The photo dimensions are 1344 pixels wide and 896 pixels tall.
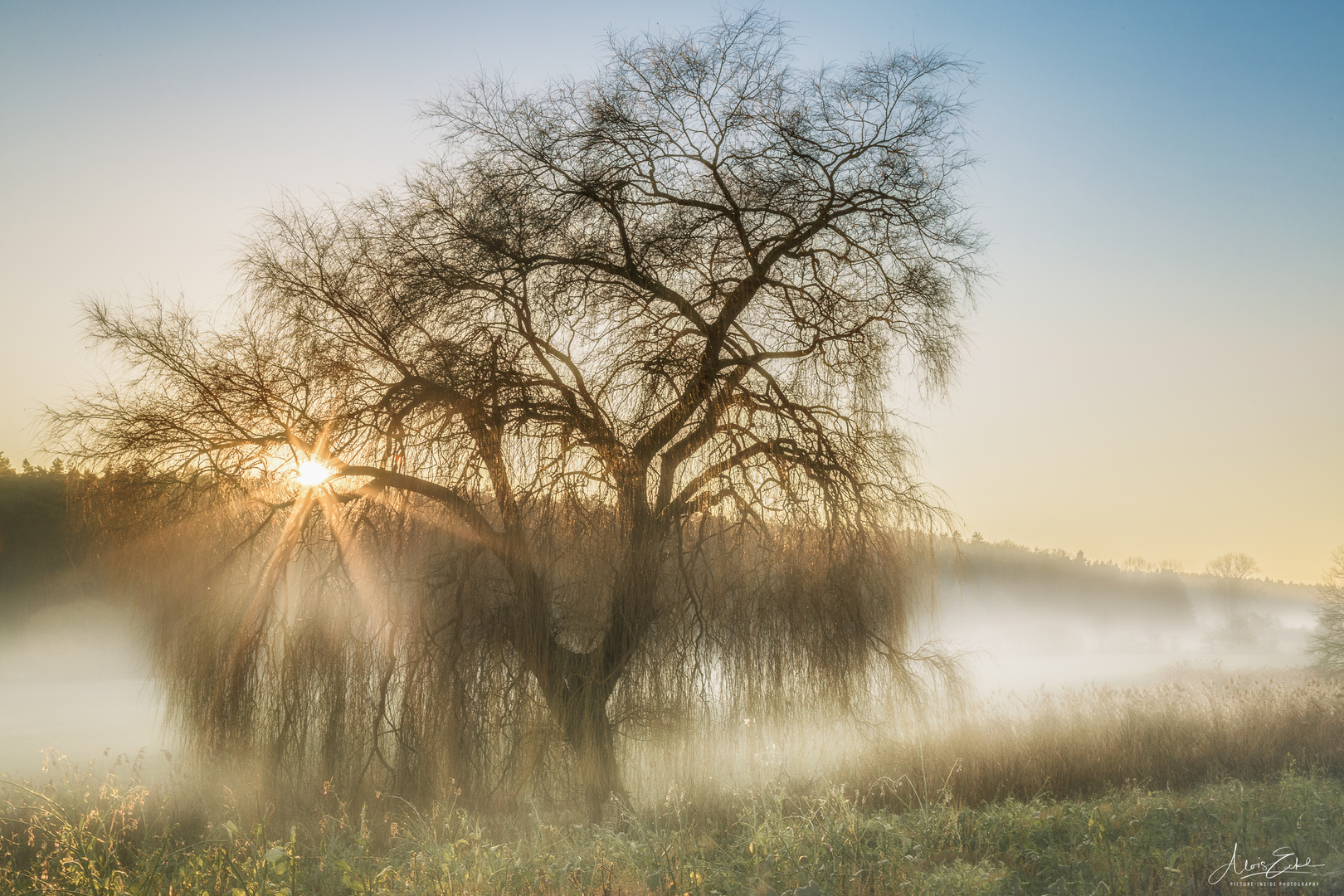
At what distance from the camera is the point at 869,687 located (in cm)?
652

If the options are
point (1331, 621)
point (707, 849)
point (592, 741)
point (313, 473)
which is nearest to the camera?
point (707, 849)

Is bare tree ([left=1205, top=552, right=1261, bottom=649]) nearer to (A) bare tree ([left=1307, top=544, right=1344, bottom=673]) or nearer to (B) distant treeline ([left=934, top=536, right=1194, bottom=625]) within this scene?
(B) distant treeline ([left=934, top=536, right=1194, bottom=625])

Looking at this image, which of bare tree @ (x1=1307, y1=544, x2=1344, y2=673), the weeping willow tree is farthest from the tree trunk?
bare tree @ (x1=1307, y1=544, x2=1344, y2=673)

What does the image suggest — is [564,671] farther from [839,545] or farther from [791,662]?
[839,545]

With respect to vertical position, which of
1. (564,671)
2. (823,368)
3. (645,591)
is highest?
(823,368)

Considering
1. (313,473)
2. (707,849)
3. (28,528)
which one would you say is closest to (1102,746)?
(707,849)

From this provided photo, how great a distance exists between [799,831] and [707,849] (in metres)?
0.73

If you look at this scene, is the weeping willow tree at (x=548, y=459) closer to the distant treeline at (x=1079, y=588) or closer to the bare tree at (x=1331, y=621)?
the bare tree at (x=1331, y=621)

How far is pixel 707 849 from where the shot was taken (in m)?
4.97

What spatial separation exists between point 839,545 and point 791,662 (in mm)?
1137

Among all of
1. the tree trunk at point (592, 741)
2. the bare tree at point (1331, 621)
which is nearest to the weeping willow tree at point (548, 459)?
the tree trunk at point (592, 741)

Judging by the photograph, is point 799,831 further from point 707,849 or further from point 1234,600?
point 1234,600

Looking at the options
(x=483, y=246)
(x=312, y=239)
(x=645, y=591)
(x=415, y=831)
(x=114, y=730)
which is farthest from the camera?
(x=114, y=730)

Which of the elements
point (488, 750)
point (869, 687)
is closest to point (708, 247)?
point (869, 687)
